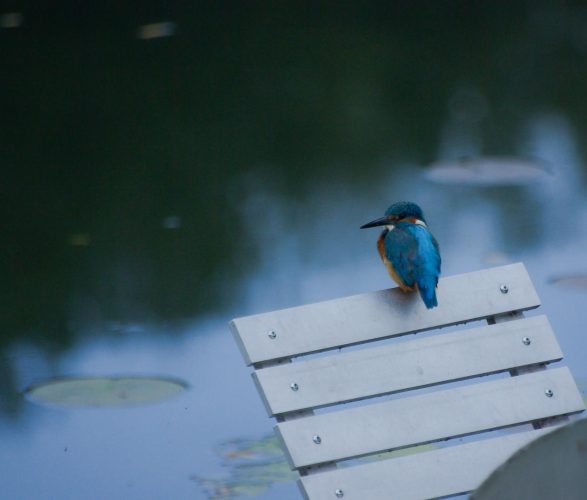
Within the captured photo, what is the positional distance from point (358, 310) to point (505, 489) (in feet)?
2.84

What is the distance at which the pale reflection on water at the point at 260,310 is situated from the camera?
2.95 meters

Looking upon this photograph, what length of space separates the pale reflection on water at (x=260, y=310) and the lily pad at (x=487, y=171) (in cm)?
6

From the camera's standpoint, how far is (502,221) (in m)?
4.10

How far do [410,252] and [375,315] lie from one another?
30 cm

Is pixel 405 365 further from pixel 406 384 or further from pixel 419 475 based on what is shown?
pixel 419 475

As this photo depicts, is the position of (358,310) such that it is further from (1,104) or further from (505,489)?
(1,104)

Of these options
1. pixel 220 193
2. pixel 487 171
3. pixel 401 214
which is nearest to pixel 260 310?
pixel 220 193

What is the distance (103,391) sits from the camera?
3287mm

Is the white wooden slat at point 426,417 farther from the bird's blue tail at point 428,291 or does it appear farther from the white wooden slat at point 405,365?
the bird's blue tail at point 428,291

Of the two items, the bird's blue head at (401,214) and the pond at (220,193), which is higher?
the pond at (220,193)

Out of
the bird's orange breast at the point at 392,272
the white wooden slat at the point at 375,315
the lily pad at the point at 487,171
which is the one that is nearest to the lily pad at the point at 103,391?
the bird's orange breast at the point at 392,272

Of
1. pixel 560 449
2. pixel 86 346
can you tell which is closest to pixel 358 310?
pixel 560 449

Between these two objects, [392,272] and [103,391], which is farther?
[103,391]

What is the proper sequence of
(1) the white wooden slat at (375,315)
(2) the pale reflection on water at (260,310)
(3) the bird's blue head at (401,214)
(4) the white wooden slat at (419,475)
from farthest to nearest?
1. (2) the pale reflection on water at (260,310)
2. (3) the bird's blue head at (401,214)
3. (1) the white wooden slat at (375,315)
4. (4) the white wooden slat at (419,475)
